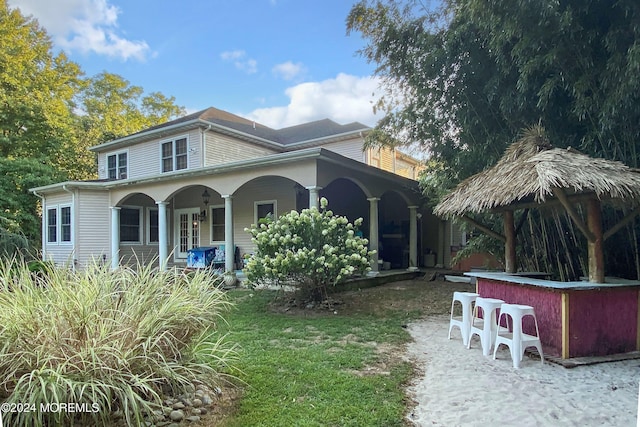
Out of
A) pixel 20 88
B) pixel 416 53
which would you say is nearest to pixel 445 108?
pixel 416 53

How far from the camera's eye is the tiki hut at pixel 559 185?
3938 millimetres

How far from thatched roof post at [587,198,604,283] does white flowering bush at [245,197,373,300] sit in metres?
3.30

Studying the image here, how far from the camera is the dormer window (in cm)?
1320

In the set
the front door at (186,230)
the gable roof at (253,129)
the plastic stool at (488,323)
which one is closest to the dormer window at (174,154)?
the gable roof at (253,129)

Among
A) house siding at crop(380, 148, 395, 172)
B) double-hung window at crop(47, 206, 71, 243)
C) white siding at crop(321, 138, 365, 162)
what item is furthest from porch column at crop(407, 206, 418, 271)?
double-hung window at crop(47, 206, 71, 243)

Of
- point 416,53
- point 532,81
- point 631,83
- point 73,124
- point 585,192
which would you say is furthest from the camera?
point 73,124

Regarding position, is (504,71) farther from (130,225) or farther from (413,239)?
(130,225)

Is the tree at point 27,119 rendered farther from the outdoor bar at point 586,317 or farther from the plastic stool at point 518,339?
the outdoor bar at point 586,317

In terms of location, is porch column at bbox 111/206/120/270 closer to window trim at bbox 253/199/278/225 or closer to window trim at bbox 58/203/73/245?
window trim at bbox 58/203/73/245

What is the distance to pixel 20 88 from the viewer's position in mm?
17344

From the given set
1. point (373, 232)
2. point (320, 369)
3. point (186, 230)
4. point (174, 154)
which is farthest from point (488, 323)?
point (174, 154)

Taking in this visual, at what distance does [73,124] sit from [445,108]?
882 inches

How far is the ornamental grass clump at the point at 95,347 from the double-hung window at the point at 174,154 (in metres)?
10.3

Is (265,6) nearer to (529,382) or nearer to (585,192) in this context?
(585,192)
